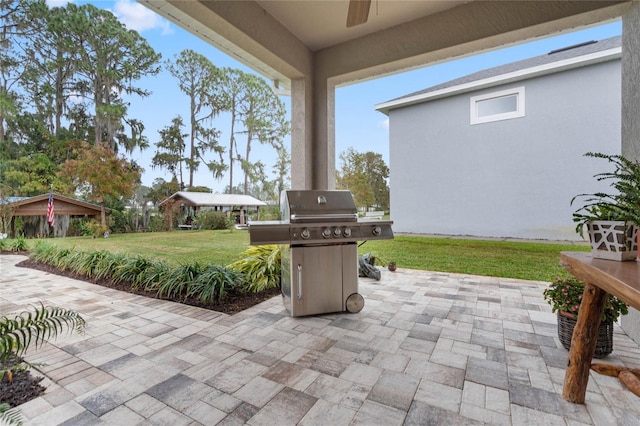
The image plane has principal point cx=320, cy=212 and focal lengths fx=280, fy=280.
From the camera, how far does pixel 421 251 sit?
5195mm

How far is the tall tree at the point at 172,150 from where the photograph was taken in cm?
357

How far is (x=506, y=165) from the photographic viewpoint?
15.6 ft

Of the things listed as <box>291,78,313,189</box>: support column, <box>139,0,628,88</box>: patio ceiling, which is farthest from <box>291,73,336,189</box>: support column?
<box>139,0,628,88</box>: patio ceiling

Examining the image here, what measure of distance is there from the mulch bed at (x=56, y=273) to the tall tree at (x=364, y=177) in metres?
1.89

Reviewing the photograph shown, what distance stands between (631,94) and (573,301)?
164 cm

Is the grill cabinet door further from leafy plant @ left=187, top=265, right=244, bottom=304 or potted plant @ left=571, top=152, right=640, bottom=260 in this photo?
potted plant @ left=571, top=152, right=640, bottom=260

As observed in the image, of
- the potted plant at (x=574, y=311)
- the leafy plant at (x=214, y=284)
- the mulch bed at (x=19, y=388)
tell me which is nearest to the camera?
the mulch bed at (x=19, y=388)

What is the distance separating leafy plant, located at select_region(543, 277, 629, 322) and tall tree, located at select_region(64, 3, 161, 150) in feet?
13.6

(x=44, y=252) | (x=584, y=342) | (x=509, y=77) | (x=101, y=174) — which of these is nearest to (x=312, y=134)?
(x=101, y=174)

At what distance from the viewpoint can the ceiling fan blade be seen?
189cm

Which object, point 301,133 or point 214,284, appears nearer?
point 214,284

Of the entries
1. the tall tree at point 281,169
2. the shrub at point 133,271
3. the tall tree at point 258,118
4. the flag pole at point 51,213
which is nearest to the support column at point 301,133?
the tall tree at point 281,169

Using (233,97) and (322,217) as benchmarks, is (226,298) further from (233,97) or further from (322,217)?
(233,97)

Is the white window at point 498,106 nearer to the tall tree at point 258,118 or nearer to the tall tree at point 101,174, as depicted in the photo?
the tall tree at point 258,118
